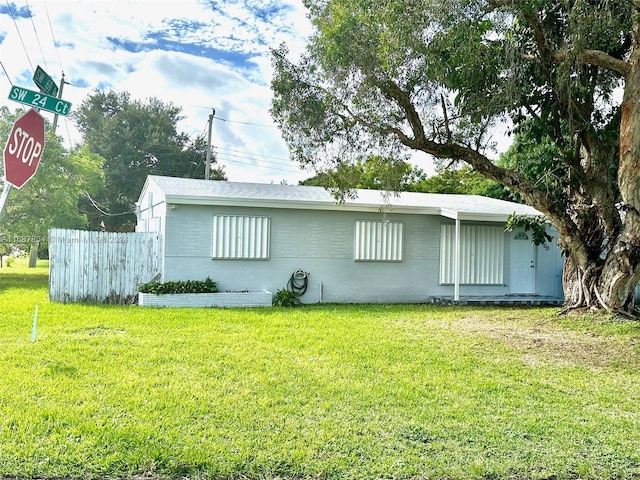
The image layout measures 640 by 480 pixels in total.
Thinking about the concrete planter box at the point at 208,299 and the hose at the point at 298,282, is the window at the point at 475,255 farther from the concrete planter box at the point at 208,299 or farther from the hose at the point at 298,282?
the concrete planter box at the point at 208,299

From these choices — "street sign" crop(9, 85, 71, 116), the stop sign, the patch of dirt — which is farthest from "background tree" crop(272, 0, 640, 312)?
the stop sign

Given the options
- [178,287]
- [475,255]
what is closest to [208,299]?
[178,287]

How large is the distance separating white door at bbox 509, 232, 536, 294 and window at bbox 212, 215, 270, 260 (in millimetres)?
7059

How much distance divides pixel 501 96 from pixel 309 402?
6103mm

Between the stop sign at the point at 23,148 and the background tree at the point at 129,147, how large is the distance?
90.0 feet

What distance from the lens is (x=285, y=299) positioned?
11.6m

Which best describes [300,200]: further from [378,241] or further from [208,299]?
[208,299]

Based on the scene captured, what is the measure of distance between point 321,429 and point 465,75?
6.00m

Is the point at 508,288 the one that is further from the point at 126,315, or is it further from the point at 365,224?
the point at 126,315

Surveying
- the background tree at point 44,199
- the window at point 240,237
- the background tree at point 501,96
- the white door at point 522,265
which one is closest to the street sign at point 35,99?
the background tree at point 501,96

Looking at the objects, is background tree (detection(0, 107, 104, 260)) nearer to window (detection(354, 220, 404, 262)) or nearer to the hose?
the hose

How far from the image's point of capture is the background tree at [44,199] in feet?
55.1

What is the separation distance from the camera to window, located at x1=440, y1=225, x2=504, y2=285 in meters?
13.5

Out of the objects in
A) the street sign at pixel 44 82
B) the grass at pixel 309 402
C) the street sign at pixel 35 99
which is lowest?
the grass at pixel 309 402
